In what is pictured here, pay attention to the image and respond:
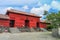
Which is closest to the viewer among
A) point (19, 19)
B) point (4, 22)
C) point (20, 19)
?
point (4, 22)

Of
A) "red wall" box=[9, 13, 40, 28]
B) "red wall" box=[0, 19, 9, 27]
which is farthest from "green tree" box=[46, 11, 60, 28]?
"red wall" box=[9, 13, 40, 28]

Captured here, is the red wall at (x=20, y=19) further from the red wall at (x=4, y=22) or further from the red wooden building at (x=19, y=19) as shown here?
the red wall at (x=4, y=22)

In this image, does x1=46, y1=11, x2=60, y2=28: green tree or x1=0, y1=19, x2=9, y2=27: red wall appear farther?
x1=0, y1=19, x2=9, y2=27: red wall

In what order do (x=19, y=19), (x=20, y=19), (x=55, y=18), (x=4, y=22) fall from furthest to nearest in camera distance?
(x=20, y=19)
(x=19, y=19)
(x=4, y=22)
(x=55, y=18)

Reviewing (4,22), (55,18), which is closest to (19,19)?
Answer: (4,22)

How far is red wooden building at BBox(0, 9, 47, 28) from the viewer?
28016 mm

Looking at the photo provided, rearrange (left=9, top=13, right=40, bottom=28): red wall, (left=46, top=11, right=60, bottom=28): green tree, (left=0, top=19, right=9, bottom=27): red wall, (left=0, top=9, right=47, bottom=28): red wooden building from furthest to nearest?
(left=9, top=13, right=40, bottom=28): red wall → (left=0, top=9, right=47, bottom=28): red wooden building → (left=0, top=19, right=9, bottom=27): red wall → (left=46, top=11, right=60, bottom=28): green tree

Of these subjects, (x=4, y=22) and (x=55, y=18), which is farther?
(x=4, y=22)

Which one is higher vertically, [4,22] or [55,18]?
[55,18]

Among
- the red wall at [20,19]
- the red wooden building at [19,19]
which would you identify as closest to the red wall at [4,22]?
the red wooden building at [19,19]

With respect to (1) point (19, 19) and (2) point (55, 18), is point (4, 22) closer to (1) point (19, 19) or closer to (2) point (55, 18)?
(1) point (19, 19)

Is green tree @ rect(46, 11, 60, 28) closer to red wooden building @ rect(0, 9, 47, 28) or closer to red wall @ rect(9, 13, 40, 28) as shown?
red wooden building @ rect(0, 9, 47, 28)

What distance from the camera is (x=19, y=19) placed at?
98.2 ft

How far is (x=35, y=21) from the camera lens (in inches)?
1287
